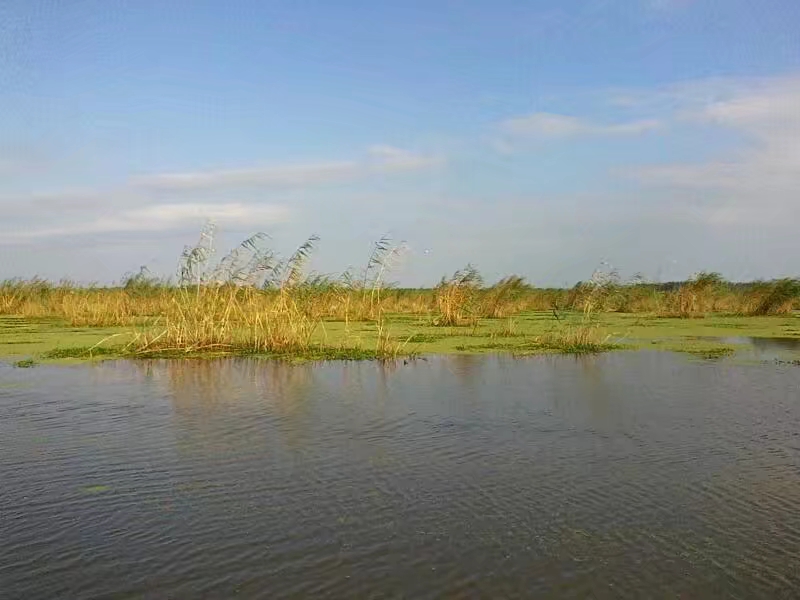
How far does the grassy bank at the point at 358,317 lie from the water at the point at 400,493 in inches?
199

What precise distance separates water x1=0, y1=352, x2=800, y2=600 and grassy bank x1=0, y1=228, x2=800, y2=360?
506 centimetres

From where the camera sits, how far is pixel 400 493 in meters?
5.40

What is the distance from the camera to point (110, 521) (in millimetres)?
4785

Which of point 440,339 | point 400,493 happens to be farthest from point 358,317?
point 400,493

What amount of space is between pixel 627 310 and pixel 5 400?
24490 mm

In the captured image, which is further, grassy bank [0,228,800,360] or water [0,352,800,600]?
grassy bank [0,228,800,360]

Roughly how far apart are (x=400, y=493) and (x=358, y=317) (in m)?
19.1

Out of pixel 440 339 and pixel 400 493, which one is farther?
pixel 440 339

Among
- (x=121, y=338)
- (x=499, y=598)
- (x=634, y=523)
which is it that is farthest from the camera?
(x=121, y=338)

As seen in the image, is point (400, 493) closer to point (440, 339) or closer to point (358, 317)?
point (440, 339)

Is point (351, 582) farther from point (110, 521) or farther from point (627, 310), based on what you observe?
point (627, 310)

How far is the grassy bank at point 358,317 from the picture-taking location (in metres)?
15.0

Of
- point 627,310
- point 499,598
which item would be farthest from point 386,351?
point 627,310

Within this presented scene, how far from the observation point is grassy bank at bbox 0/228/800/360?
15.0 m
